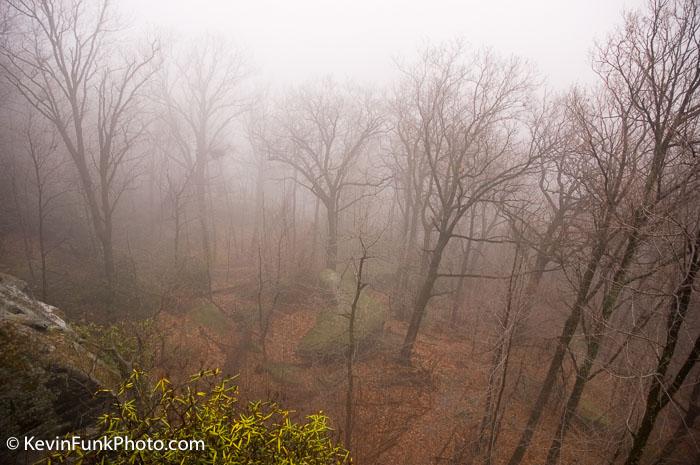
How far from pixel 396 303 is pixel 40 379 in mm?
13032

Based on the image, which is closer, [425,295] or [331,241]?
[425,295]

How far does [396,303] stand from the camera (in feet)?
51.2

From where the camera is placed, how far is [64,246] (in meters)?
14.0

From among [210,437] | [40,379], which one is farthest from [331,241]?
[210,437]

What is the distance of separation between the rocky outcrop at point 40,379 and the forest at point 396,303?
0.09 ft

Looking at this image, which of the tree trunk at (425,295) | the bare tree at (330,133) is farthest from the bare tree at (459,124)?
the bare tree at (330,133)

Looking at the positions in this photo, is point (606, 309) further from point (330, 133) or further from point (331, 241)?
point (330, 133)

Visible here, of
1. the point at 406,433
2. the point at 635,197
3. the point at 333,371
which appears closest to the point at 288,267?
the point at 333,371

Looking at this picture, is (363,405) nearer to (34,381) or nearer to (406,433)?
(406,433)

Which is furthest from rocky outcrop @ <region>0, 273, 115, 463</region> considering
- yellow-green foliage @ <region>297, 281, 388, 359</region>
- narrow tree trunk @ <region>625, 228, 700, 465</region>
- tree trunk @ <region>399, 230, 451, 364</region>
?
tree trunk @ <region>399, 230, 451, 364</region>

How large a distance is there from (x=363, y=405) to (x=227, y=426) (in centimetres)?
725

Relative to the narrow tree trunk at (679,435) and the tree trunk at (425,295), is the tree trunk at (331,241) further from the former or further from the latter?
the narrow tree trunk at (679,435)

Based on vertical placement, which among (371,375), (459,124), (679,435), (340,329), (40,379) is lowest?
(371,375)

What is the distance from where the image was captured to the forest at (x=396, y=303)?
425 centimetres
